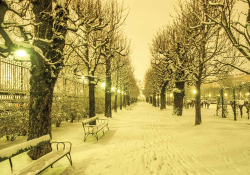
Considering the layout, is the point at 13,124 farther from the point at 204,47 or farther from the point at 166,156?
the point at 204,47

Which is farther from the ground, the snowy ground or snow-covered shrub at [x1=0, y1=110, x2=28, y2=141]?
snow-covered shrub at [x1=0, y1=110, x2=28, y2=141]

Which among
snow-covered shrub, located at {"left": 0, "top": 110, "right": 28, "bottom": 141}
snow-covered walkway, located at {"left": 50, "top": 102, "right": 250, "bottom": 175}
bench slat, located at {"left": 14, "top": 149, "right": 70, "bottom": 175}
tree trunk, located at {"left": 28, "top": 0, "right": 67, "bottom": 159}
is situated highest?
tree trunk, located at {"left": 28, "top": 0, "right": 67, "bottom": 159}

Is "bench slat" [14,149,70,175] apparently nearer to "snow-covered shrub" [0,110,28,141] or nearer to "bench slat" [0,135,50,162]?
"bench slat" [0,135,50,162]

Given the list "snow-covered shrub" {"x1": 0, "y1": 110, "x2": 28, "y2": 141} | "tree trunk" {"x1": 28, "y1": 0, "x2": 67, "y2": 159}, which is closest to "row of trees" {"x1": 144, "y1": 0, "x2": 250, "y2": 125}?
"tree trunk" {"x1": 28, "y1": 0, "x2": 67, "y2": 159}

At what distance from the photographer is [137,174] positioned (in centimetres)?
423

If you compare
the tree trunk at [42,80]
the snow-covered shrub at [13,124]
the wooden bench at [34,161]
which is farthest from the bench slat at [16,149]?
the snow-covered shrub at [13,124]

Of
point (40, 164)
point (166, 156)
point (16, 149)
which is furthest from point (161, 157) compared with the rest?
point (16, 149)

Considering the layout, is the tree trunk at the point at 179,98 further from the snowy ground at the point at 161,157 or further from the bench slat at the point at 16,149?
the bench slat at the point at 16,149

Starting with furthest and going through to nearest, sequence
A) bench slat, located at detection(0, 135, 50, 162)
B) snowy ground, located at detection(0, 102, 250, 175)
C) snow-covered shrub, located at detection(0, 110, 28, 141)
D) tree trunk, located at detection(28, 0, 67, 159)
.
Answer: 1. snow-covered shrub, located at detection(0, 110, 28, 141)
2. tree trunk, located at detection(28, 0, 67, 159)
3. snowy ground, located at detection(0, 102, 250, 175)
4. bench slat, located at detection(0, 135, 50, 162)

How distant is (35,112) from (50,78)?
1081mm

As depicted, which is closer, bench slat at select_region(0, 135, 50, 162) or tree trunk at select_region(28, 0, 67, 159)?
bench slat at select_region(0, 135, 50, 162)

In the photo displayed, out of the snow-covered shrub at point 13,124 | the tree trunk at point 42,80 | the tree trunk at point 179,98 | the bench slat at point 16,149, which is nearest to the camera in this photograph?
the bench slat at point 16,149

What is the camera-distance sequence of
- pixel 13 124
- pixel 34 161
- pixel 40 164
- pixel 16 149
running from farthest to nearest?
1. pixel 13 124
2. pixel 34 161
3. pixel 40 164
4. pixel 16 149

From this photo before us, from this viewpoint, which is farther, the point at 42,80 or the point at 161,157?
the point at 161,157
